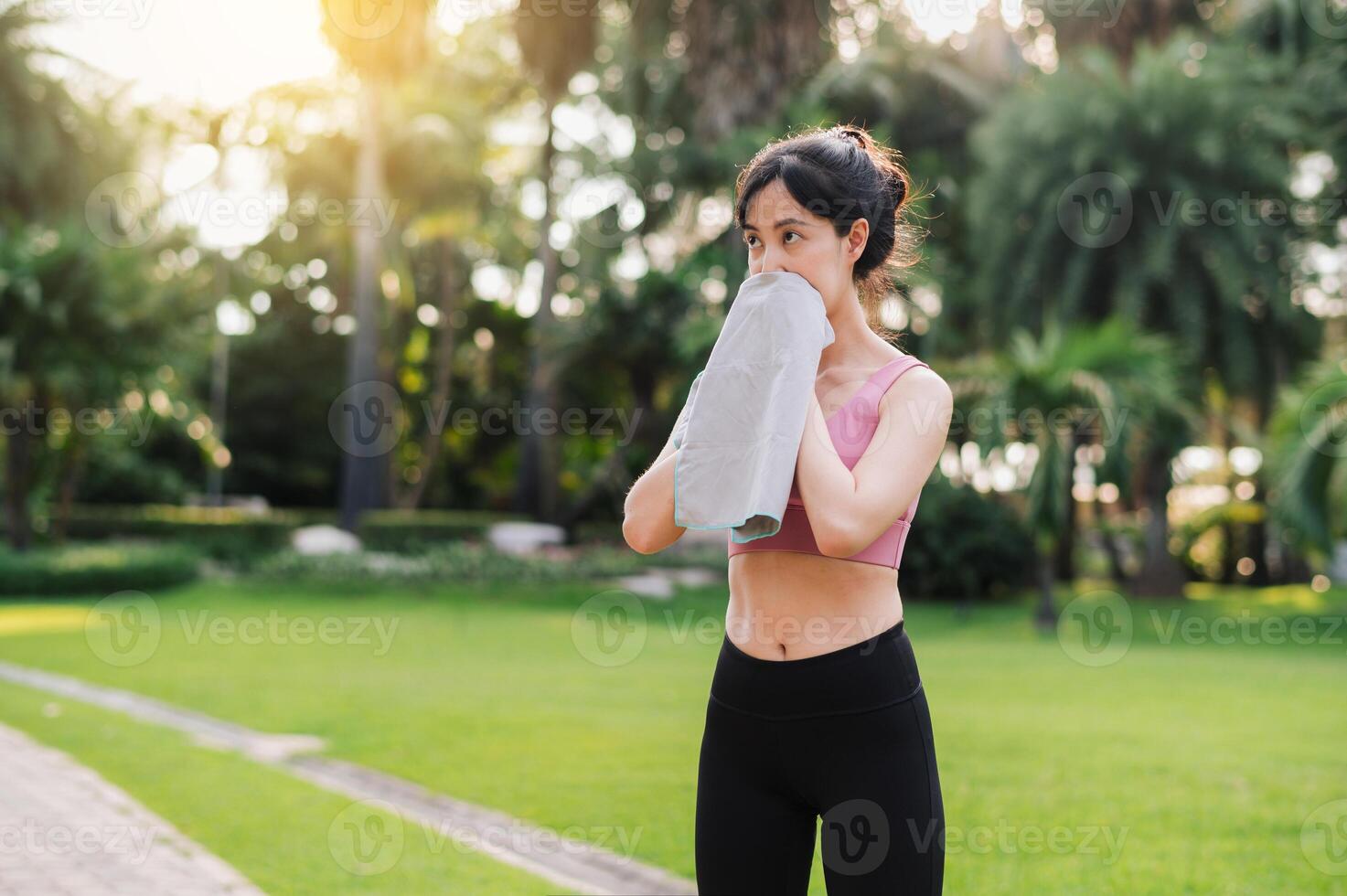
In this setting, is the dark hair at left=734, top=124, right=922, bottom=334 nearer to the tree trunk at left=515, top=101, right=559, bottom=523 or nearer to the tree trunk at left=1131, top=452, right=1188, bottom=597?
the tree trunk at left=1131, top=452, right=1188, bottom=597

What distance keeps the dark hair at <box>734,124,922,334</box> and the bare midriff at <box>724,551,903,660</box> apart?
570mm

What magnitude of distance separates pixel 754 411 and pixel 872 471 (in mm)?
216

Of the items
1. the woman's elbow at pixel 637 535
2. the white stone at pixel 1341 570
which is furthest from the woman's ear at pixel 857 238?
the white stone at pixel 1341 570

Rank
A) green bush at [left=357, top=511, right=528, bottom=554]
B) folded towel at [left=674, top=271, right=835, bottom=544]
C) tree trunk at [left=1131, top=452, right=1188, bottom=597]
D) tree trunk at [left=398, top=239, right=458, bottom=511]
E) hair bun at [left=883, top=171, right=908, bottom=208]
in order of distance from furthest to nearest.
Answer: tree trunk at [left=398, top=239, right=458, bottom=511] → green bush at [left=357, top=511, right=528, bottom=554] → tree trunk at [left=1131, top=452, right=1188, bottom=597] → hair bun at [left=883, top=171, right=908, bottom=208] → folded towel at [left=674, top=271, right=835, bottom=544]

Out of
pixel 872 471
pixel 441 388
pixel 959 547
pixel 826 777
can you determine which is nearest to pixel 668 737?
pixel 826 777

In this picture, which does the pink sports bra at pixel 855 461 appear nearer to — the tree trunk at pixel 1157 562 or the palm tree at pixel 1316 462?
the palm tree at pixel 1316 462

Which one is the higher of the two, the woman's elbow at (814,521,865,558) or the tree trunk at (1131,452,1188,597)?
the woman's elbow at (814,521,865,558)

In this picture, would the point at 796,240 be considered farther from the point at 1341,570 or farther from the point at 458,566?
the point at 1341,570

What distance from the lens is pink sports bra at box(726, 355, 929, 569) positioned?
6.79 feet

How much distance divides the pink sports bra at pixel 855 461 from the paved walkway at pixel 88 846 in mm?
3559

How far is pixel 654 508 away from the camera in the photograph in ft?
6.80

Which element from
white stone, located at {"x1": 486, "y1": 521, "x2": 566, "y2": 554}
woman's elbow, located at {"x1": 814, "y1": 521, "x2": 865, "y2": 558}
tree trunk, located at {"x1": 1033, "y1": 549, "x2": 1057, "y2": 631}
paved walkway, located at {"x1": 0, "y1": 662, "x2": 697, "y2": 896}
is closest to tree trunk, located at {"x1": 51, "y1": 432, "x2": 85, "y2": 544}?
white stone, located at {"x1": 486, "y1": 521, "x2": 566, "y2": 554}

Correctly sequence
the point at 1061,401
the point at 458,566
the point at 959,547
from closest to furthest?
the point at 1061,401 < the point at 959,547 < the point at 458,566

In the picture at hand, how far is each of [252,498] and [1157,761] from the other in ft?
124
